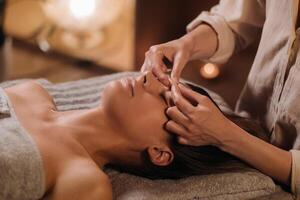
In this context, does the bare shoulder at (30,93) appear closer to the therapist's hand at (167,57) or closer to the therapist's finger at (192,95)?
the therapist's hand at (167,57)

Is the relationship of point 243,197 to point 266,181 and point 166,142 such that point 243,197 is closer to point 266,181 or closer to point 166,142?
point 266,181

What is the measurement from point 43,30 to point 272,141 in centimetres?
234

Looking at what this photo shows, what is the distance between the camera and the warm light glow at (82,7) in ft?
9.52

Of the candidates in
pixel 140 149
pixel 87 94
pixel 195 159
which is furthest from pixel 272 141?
pixel 87 94

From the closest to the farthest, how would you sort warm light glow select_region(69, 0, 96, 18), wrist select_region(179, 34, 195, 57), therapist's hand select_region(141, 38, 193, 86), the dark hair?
the dark hair
therapist's hand select_region(141, 38, 193, 86)
wrist select_region(179, 34, 195, 57)
warm light glow select_region(69, 0, 96, 18)

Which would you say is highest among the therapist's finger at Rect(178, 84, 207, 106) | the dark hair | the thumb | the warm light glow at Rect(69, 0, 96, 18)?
the therapist's finger at Rect(178, 84, 207, 106)

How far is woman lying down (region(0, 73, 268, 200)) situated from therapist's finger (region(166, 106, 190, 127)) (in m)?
0.08

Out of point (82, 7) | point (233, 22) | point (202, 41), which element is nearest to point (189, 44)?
point (202, 41)

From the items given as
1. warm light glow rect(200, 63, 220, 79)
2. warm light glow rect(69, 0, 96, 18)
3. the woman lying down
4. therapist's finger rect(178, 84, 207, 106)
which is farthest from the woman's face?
warm light glow rect(69, 0, 96, 18)

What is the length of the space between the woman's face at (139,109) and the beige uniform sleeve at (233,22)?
1.21 ft

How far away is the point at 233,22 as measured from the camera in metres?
1.66

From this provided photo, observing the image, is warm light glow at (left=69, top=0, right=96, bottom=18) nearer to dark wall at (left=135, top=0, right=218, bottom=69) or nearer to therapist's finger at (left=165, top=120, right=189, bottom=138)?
dark wall at (left=135, top=0, right=218, bottom=69)

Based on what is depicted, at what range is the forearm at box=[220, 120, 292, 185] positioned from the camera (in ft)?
4.11

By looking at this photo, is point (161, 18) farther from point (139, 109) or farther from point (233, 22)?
point (139, 109)
